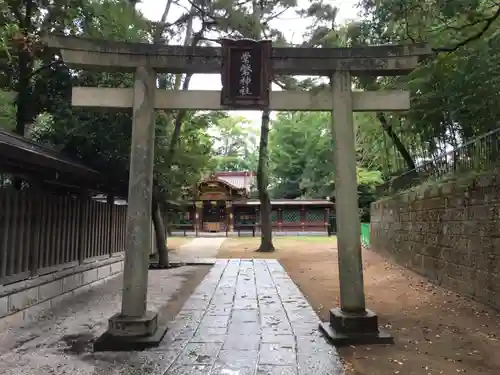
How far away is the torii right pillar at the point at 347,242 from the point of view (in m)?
5.31

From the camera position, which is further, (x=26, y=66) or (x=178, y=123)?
(x=178, y=123)

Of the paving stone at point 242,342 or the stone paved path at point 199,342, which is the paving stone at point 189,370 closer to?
the stone paved path at point 199,342

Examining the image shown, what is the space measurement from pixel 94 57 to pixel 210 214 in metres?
29.9

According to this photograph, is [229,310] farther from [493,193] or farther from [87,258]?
[493,193]

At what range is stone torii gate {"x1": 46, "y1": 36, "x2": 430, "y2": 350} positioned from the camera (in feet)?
17.8

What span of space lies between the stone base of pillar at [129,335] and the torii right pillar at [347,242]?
225 cm

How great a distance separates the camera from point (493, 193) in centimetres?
688

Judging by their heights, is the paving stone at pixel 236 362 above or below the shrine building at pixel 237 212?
below

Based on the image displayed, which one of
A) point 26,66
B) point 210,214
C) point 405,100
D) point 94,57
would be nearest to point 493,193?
point 405,100

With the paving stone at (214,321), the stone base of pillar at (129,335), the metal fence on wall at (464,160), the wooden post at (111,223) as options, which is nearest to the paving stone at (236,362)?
the stone base of pillar at (129,335)

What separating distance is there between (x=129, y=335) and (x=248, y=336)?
4.99 feet

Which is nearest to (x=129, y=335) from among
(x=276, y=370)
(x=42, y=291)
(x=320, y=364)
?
(x=276, y=370)

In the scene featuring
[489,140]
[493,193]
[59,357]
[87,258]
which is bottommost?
[59,357]

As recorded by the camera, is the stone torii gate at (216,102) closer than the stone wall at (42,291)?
Yes
